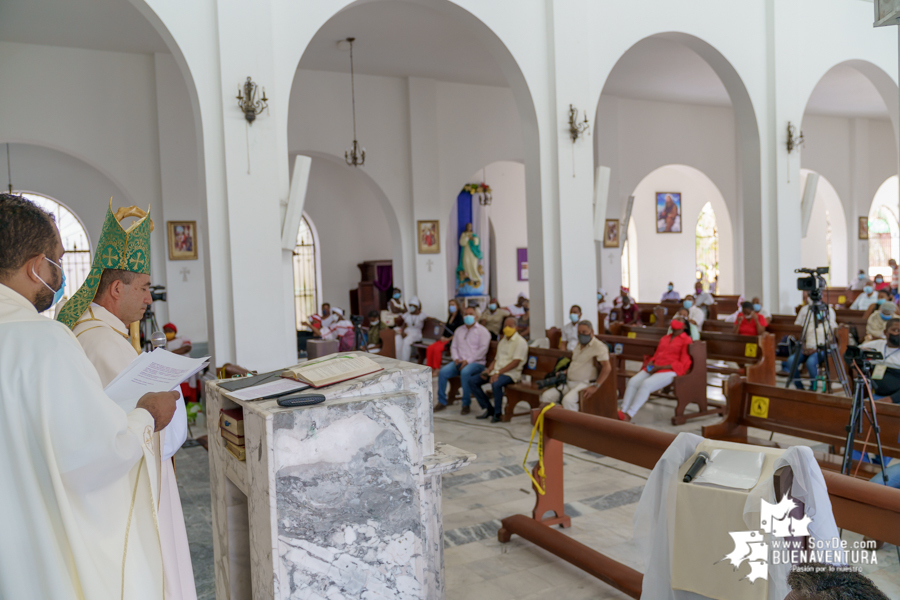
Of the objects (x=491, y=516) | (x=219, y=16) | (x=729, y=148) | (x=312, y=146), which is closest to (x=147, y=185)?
(x=312, y=146)

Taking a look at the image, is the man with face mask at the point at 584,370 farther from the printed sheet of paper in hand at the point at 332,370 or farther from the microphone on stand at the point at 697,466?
the printed sheet of paper in hand at the point at 332,370

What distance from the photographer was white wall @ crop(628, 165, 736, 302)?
61.7 feet

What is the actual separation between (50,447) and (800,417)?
3996 millimetres

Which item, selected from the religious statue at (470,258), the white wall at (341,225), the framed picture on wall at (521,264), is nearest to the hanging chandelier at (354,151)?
the white wall at (341,225)

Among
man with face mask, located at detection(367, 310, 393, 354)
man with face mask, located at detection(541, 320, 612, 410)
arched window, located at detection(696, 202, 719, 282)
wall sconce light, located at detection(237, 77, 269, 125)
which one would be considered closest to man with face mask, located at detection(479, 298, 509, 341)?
man with face mask, located at detection(367, 310, 393, 354)

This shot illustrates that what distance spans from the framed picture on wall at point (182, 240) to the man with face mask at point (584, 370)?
6098 mm

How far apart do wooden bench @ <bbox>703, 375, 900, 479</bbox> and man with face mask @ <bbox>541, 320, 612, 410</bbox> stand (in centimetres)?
184

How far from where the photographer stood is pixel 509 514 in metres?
4.23

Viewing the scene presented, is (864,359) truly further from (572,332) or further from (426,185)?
(426,185)

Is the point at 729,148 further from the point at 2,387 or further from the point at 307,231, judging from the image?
the point at 2,387

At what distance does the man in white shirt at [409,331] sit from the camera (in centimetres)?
1077

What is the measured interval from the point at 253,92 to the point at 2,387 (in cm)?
503

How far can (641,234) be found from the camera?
1878cm

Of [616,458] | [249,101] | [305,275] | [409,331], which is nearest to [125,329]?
[616,458]
